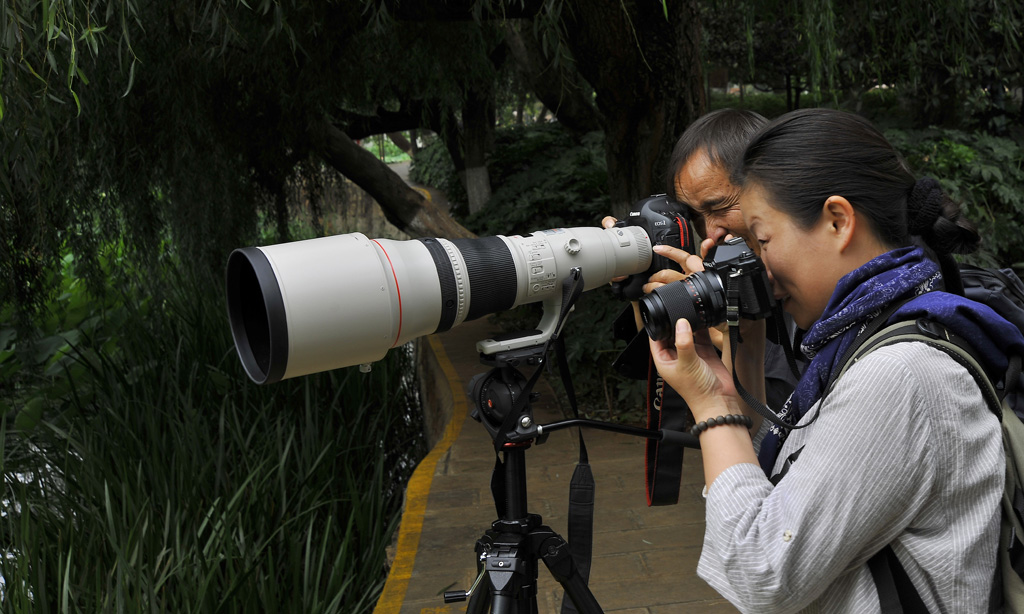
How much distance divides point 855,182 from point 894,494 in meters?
0.43

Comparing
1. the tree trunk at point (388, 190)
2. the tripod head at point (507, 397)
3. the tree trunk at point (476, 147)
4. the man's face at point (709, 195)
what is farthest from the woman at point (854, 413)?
the tree trunk at point (476, 147)

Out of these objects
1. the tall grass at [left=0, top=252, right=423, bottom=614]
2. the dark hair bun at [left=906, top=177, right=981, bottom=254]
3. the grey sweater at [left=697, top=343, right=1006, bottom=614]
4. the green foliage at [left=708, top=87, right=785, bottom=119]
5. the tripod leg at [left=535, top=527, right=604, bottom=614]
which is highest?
the green foliage at [left=708, top=87, right=785, bottom=119]

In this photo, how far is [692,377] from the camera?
1.26 m

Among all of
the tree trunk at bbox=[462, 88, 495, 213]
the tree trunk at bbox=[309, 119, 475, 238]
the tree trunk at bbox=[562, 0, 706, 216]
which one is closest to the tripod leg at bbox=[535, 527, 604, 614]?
the tree trunk at bbox=[562, 0, 706, 216]

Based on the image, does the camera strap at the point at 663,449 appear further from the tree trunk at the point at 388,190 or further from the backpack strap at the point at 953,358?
the tree trunk at the point at 388,190

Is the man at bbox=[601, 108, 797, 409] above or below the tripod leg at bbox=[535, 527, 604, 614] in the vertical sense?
Result: above

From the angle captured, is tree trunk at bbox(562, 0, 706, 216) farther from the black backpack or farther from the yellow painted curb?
the black backpack

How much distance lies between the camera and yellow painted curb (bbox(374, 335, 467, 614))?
2494 mm

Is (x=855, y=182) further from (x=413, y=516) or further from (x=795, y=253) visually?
(x=413, y=516)

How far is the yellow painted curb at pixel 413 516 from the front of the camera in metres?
2.49

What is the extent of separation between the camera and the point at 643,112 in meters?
3.66

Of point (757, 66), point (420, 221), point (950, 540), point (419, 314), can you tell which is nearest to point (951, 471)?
point (950, 540)

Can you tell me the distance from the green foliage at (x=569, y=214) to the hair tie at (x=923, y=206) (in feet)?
8.59

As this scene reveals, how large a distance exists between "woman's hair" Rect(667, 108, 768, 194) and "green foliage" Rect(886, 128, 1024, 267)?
3475mm
